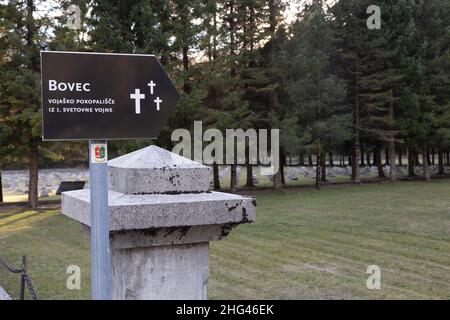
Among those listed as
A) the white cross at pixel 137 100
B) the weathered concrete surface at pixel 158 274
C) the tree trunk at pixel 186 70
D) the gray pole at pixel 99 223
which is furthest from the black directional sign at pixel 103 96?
the tree trunk at pixel 186 70

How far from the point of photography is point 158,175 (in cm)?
237

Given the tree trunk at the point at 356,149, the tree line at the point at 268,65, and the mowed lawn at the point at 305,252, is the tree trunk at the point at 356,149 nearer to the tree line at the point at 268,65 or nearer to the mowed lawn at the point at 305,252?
the tree line at the point at 268,65

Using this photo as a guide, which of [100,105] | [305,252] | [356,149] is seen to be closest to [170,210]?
[100,105]

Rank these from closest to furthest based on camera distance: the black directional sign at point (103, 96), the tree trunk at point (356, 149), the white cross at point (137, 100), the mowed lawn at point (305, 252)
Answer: the black directional sign at point (103, 96)
the white cross at point (137, 100)
the mowed lawn at point (305, 252)
the tree trunk at point (356, 149)

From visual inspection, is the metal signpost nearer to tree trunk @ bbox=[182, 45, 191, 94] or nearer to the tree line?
the tree line

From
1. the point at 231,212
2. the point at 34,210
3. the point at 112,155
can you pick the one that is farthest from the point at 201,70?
the point at 231,212

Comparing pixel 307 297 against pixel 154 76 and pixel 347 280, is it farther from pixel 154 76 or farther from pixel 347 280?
pixel 154 76

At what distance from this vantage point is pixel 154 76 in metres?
2.08

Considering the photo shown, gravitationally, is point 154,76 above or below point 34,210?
above

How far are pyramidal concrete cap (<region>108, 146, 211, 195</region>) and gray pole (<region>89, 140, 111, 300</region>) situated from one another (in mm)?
328

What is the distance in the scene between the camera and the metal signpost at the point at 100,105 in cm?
193

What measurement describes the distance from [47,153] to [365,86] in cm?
1916

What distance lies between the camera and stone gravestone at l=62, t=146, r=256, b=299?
2.24 metres

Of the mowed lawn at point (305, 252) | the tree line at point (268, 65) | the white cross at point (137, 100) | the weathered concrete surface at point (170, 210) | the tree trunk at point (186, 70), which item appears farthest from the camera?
the tree trunk at point (186, 70)
